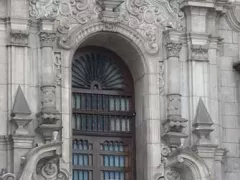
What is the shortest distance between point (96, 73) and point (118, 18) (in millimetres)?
1740

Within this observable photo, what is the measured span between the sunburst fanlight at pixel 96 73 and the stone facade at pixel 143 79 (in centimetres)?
41

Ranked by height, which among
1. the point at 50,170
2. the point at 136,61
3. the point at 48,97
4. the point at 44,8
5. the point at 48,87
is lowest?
the point at 50,170

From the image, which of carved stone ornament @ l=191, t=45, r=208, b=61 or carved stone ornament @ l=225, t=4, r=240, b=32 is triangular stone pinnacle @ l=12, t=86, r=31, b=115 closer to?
carved stone ornament @ l=191, t=45, r=208, b=61

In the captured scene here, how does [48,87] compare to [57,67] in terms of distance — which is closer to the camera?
[48,87]

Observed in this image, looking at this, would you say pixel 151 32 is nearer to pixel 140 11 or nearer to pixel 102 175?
pixel 140 11

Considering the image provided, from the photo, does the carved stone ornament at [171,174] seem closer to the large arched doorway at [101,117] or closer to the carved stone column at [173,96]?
the carved stone column at [173,96]

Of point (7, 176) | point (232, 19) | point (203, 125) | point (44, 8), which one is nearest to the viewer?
point (7, 176)

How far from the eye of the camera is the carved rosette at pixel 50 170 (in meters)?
26.3

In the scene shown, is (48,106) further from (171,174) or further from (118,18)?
(171,174)

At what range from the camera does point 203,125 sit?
27.8 metres

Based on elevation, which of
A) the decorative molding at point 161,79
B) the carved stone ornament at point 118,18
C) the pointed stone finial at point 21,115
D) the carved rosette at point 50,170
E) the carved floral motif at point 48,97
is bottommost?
the carved rosette at point 50,170

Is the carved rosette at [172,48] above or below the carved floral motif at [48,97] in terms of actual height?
above

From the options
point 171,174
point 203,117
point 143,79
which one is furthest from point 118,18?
point 171,174

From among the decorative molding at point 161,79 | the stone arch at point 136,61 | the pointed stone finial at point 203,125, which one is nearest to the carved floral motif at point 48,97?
the stone arch at point 136,61
